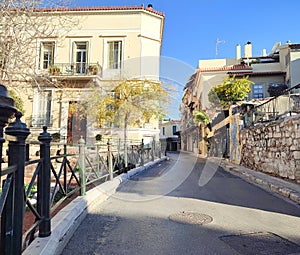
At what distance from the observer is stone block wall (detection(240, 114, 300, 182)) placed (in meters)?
6.90

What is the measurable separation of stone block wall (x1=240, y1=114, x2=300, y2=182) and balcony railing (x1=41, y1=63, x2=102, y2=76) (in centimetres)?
1185

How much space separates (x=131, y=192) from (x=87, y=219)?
2193 mm

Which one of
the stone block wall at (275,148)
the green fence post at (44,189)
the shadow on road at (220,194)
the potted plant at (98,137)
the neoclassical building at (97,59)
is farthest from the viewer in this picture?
the neoclassical building at (97,59)

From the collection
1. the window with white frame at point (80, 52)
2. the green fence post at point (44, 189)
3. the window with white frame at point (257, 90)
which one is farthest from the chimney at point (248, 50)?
the green fence post at point (44, 189)

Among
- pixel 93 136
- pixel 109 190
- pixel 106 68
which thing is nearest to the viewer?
pixel 109 190

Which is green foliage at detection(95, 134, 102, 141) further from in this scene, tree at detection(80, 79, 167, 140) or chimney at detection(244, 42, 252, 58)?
chimney at detection(244, 42, 252, 58)

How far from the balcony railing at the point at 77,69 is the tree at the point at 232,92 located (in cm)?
900

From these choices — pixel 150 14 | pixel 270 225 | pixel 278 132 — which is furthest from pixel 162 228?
pixel 150 14

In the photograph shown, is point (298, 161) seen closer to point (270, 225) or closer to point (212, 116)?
point (270, 225)

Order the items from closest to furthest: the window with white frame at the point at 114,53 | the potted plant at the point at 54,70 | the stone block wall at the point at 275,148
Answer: the stone block wall at the point at 275,148 → the potted plant at the point at 54,70 → the window with white frame at the point at 114,53

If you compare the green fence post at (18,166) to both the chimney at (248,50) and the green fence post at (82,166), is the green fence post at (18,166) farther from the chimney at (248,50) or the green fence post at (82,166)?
the chimney at (248,50)

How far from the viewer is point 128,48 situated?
1997cm

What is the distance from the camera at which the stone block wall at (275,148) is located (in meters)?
6.90

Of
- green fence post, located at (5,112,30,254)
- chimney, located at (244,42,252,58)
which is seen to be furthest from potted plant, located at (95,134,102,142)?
chimney, located at (244,42,252,58)
